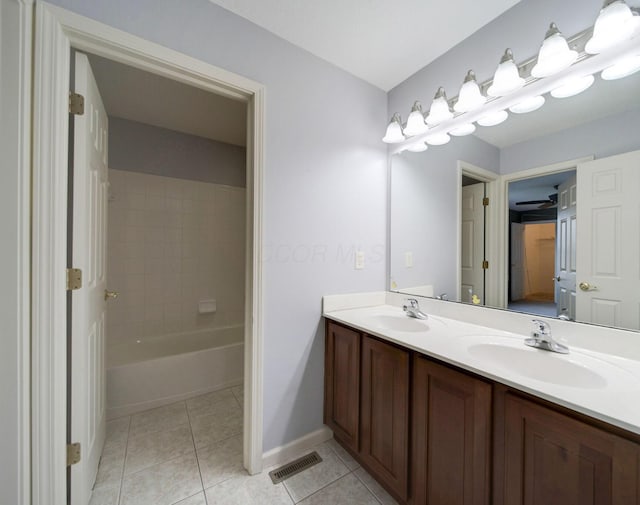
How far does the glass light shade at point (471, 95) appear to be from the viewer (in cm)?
129

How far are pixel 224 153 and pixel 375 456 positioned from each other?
2.93 metres

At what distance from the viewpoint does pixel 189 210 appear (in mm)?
2666

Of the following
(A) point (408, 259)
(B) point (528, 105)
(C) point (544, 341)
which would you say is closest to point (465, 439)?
(C) point (544, 341)

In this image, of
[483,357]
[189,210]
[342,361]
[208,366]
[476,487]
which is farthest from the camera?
[189,210]

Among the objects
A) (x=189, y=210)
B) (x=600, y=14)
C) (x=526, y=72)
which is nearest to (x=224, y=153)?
(x=189, y=210)

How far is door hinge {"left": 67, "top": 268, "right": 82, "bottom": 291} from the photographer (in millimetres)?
1020

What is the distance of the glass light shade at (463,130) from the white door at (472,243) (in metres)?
0.30

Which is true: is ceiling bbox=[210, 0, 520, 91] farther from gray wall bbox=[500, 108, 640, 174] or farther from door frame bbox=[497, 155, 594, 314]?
door frame bbox=[497, 155, 594, 314]

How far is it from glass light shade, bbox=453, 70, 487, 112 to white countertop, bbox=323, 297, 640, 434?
115cm

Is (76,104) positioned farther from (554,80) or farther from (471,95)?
(554,80)

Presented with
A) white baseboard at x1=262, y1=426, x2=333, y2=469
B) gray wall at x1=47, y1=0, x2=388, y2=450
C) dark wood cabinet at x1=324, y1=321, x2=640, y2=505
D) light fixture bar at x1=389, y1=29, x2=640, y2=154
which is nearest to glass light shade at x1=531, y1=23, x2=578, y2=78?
light fixture bar at x1=389, y1=29, x2=640, y2=154

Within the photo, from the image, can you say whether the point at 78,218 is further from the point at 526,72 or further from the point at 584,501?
the point at 526,72

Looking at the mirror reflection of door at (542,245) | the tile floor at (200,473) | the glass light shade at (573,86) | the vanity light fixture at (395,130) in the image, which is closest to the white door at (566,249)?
the mirror reflection of door at (542,245)

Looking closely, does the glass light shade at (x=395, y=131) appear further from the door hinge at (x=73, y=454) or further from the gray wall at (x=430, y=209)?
the door hinge at (x=73, y=454)
